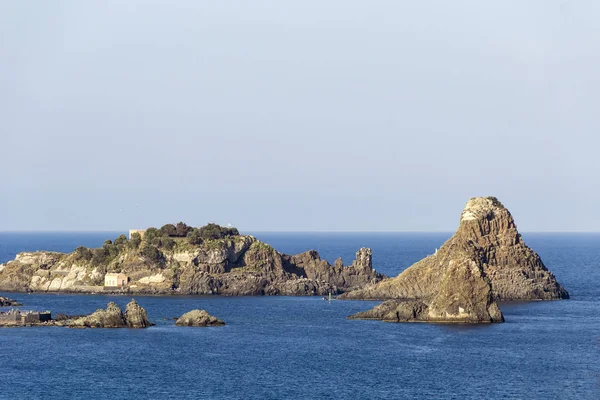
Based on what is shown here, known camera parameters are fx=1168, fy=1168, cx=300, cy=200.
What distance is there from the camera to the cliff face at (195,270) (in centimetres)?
18275

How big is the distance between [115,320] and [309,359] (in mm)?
31504

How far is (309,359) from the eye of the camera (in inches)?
4375

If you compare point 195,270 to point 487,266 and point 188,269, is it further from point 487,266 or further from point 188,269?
point 487,266

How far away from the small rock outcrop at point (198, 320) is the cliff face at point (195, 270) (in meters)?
44.5

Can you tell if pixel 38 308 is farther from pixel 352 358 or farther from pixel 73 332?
pixel 352 358

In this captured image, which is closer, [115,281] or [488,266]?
[488,266]

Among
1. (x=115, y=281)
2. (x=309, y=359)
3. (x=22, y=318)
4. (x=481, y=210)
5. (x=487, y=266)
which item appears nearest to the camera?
(x=309, y=359)

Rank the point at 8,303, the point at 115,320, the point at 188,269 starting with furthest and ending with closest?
the point at 188,269 → the point at 8,303 → the point at 115,320

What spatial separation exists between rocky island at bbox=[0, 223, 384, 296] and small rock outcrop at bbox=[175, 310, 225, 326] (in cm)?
4451

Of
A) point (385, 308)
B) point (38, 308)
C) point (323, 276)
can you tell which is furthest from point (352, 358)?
point (323, 276)

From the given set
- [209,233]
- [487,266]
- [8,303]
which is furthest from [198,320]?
[209,233]

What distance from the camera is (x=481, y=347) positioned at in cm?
11756

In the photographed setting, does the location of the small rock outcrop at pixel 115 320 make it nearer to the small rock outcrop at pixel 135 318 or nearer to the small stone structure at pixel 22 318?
the small rock outcrop at pixel 135 318

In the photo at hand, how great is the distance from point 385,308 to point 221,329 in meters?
22.2
